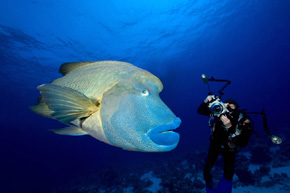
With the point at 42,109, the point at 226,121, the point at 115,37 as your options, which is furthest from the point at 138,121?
the point at 115,37

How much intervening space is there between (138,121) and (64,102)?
0.70 m

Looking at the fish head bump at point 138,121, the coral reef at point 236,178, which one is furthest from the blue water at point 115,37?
the fish head bump at point 138,121

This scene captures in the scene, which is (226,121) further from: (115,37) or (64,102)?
(115,37)

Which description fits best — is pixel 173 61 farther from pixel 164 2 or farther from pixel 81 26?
pixel 81 26

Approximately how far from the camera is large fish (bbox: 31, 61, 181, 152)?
116cm

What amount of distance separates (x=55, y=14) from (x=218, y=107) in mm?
18455

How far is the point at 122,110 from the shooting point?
1202mm

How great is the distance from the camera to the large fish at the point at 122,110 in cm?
116

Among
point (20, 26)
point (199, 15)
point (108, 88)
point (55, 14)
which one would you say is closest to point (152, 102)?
point (108, 88)

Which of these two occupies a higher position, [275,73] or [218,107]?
[275,73]

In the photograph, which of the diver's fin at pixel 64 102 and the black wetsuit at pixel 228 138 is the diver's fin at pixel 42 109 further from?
the black wetsuit at pixel 228 138

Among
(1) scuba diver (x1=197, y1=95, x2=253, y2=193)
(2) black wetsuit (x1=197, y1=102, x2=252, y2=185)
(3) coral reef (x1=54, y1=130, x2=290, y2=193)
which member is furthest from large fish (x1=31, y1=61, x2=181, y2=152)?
(3) coral reef (x1=54, y1=130, x2=290, y2=193)

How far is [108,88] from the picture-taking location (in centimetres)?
140

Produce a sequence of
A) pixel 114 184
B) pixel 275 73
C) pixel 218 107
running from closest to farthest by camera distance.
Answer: pixel 218 107 < pixel 114 184 < pixel 275 73
